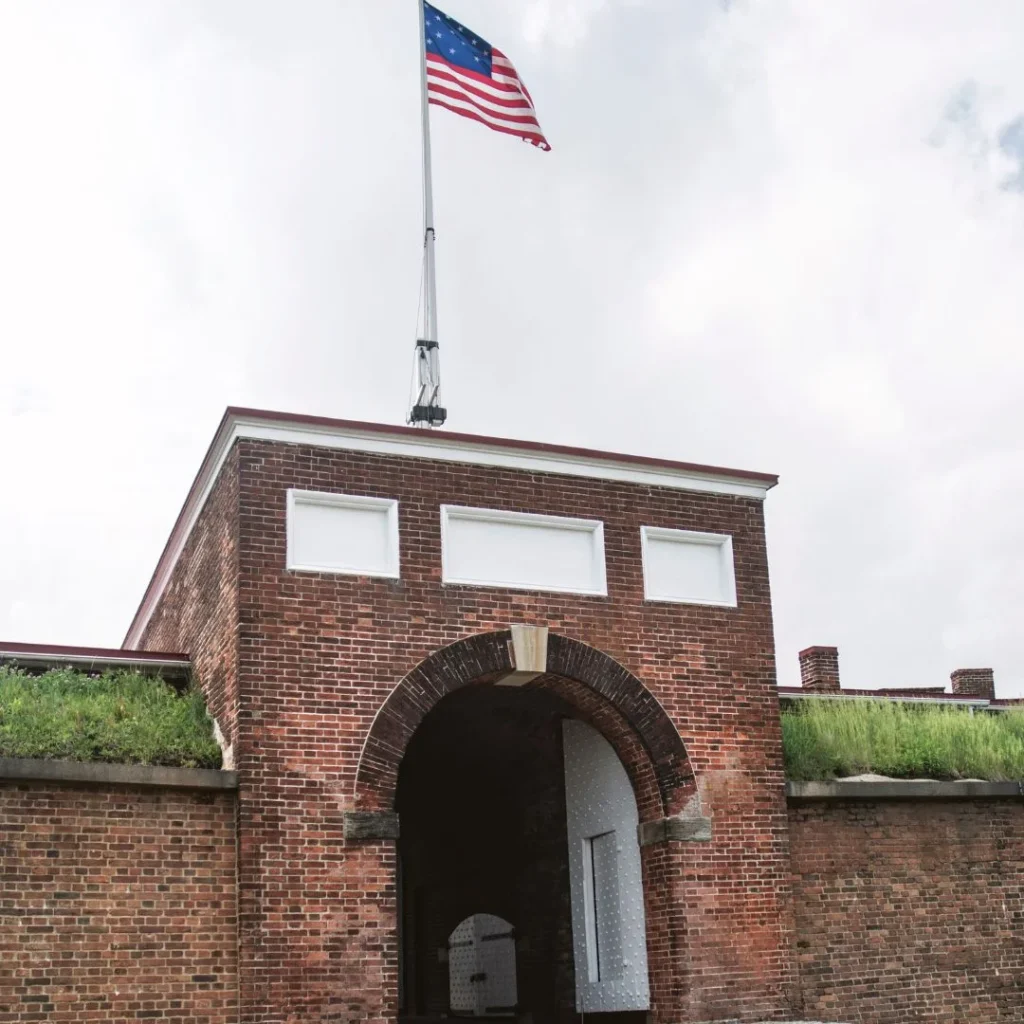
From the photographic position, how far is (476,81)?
17484 millimetres

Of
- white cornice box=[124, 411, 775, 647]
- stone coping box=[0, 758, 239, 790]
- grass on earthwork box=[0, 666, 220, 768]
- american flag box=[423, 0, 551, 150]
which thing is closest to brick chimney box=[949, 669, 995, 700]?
white cornice box=[124, 411, 775, 647]

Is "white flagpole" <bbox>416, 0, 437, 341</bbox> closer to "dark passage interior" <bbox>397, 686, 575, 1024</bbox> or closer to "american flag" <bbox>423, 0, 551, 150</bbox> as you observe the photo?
"american flag" <bbox>423, 0, 551, 150</bbox>

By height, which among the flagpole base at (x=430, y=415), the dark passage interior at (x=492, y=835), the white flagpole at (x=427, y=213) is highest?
the white flagpole at (x=427, y=213)

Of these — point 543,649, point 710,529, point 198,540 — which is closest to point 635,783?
point 543,649

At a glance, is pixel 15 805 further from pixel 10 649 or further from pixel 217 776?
pixel 10 649

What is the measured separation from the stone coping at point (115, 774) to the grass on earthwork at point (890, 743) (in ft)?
20.8

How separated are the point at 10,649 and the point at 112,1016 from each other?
14.1 feet

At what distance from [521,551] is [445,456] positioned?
1.23 metres

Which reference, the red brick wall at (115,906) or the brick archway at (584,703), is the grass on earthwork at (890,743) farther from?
the red brick wall at (115,906)

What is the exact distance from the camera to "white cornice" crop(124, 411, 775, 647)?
1345cm

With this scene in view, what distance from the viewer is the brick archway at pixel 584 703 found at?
43.2 feet

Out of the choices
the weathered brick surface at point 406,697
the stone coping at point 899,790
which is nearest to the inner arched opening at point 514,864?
the weathered brick surface at point 406,697

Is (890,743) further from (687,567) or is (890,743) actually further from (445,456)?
(445,456)

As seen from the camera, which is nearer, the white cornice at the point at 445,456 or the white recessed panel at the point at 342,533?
the white recessed panel at the point at 342,533
